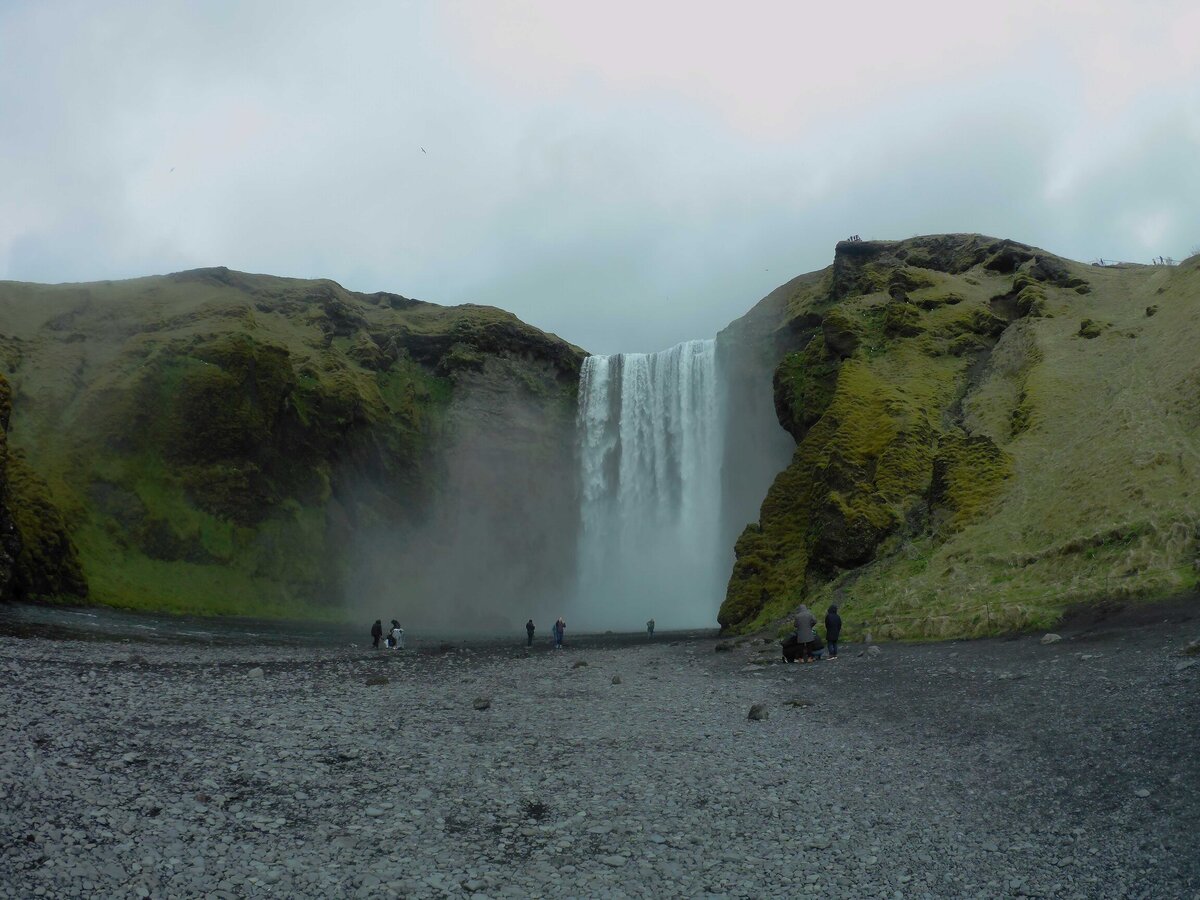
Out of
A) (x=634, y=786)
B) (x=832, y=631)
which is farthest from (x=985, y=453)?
(x=634, y=786)

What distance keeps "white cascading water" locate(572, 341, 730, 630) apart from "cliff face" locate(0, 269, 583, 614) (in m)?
7.72

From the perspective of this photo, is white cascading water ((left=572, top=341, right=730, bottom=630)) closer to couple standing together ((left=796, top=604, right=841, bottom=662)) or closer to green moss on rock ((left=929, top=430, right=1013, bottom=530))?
green moss on rock ((left=929, top=430, right=1013, bottom=530))

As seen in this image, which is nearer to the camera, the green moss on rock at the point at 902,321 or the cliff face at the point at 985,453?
the cliff face at the point at 985,453

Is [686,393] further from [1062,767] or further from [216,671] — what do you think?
[1062,767]

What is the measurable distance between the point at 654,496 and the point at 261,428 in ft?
113

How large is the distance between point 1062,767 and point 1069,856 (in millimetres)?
2873

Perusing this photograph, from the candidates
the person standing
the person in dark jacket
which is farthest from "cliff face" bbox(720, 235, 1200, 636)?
the person standing

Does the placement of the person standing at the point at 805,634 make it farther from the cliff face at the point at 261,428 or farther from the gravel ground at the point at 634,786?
the cliff face at the point at 261,428

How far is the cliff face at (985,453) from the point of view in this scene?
25156mm

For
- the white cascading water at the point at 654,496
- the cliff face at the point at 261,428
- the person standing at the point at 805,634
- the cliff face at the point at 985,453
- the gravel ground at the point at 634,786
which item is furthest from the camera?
the white cascading water at the point at 654,496

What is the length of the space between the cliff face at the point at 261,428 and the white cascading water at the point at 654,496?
772 centimetres

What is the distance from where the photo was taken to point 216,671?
23.2 metres

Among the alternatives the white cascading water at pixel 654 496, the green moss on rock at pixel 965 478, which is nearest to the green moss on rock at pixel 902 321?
the green moss on rock at pixel 965 478

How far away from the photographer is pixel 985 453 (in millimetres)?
35781
